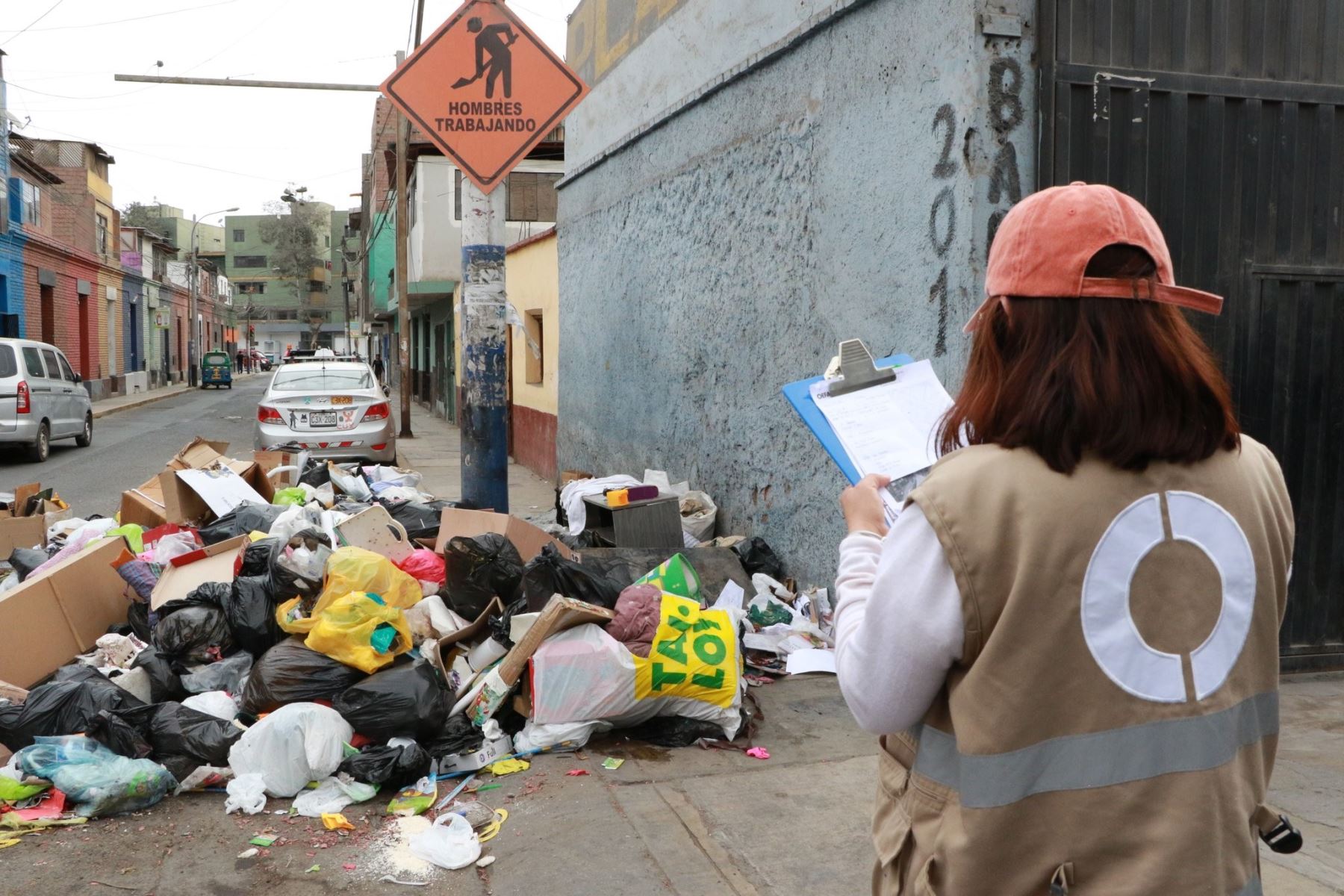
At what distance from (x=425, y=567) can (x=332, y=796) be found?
6.67 ft

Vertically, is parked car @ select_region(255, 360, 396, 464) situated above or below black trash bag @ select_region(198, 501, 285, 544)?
above

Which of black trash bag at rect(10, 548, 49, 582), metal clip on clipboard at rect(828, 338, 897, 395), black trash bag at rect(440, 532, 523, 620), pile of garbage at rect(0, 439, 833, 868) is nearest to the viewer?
metal clip on clipboard at rect(828, 338, 897, 395)

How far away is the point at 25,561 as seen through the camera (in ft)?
21.3

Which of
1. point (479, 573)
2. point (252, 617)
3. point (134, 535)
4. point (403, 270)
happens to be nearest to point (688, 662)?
point (479, 573)

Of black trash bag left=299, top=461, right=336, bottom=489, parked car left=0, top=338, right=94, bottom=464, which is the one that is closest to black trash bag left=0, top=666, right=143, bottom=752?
black trash bag left=299, top=461, right=336, bottom=489

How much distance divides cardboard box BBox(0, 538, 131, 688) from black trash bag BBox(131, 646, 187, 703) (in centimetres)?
49

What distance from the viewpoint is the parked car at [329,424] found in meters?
12.1

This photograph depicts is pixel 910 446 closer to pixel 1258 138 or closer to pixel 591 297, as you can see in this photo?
pixel 1258 138

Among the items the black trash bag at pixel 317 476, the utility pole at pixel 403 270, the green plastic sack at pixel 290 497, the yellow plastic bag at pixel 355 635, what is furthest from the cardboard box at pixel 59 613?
the utility pole at pixel 403 270

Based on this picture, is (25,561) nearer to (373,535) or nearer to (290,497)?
(290,497)

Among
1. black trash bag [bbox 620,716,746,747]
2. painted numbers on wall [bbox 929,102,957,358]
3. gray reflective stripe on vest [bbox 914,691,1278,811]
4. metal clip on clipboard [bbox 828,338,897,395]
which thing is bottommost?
black trash bag [bbox 620,716,746,747]

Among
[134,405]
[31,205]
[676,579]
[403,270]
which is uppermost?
[31,205]

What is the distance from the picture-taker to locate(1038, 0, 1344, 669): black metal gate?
4652 mm

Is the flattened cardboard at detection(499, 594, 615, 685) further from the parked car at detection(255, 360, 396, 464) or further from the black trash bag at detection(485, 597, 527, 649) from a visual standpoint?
the parked car at detection(255, 360, 396, 464)
